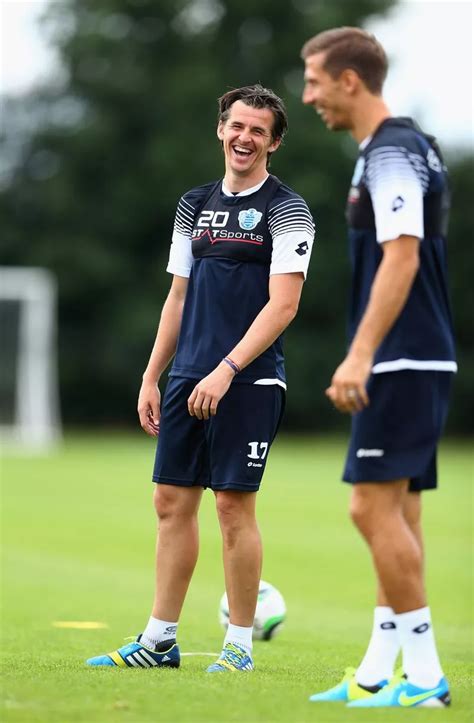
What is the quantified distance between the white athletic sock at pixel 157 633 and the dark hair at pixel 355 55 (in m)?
2.47

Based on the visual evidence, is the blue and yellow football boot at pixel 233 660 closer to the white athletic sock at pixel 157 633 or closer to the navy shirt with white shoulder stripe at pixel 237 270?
the white athletic sock at pixel 157 633

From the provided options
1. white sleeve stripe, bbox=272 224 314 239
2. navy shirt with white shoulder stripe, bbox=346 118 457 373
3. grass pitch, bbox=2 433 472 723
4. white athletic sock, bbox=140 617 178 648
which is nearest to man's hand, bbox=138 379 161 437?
white athletic sock, bbox=140 617 178 648

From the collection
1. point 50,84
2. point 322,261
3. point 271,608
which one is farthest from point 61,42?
point 271,608

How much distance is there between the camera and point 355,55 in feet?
15.5

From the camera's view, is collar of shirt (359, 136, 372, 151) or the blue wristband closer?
collar of shirt (359, 136, 372, 151)

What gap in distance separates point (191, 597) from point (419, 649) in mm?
5546

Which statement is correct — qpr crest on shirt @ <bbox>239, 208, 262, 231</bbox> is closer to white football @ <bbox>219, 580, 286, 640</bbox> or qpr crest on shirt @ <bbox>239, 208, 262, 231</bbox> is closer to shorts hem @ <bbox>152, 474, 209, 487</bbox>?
shorts hem @ <bbox>152, 474, 209, 487</bbox>

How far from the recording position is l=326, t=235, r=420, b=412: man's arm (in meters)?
4.45

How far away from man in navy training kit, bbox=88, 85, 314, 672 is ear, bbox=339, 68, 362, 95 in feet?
2.91

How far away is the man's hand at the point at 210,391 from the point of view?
5.34m

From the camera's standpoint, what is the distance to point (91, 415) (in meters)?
44.1

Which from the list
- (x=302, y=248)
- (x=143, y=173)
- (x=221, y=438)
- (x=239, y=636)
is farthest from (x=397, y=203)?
(x=143, y=173)

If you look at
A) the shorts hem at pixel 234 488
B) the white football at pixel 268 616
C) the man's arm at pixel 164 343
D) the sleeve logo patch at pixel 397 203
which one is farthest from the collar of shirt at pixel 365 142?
the white football at pixel 268 616

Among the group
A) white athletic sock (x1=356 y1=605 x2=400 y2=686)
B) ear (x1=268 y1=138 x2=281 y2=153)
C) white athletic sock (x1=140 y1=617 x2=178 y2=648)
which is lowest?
white athletic sock (x1=140 y1=617 x2=178 y2=648)
